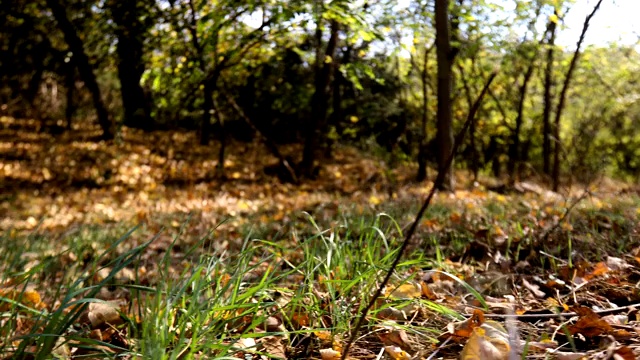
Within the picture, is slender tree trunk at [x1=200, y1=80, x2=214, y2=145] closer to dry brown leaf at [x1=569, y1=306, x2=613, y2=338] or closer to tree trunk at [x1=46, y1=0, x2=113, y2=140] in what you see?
tree trunk at [x1=46, y1=0, x2=113, y2=140]

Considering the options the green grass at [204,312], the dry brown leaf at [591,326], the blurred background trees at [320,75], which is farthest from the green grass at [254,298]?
the blurred background trees at [320,75]

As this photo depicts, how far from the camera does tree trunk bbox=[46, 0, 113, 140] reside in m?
11.1

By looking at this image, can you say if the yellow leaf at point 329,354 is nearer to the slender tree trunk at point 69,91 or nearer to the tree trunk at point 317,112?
the tree trunk at point 317,112

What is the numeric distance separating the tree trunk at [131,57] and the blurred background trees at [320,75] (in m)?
0.04

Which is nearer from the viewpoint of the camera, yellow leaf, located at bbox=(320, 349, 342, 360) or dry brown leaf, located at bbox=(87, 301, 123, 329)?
yellow leaf, located at bbox=(320, 349, 342, 360)

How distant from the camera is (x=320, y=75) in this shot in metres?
10.8

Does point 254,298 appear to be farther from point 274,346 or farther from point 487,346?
point 487,346

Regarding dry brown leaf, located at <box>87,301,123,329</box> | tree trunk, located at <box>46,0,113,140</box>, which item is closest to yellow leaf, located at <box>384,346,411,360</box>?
dry brown leaf, located at <box>87,301,123,329</box>

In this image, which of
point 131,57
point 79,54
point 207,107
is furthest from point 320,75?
point 79,54

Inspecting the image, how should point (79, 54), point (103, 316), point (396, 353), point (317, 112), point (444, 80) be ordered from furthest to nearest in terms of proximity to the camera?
point (79, 54) < point (317, 112) < point (444, 80) < point (103, 316) < point (396, 353)

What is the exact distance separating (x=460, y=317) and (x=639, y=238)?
159 centimetres

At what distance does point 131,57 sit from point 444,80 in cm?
617

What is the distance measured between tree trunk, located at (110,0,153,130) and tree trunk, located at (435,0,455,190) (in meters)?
4.76

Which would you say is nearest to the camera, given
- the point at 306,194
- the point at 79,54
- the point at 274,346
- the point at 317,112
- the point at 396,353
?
the point at 396,353
